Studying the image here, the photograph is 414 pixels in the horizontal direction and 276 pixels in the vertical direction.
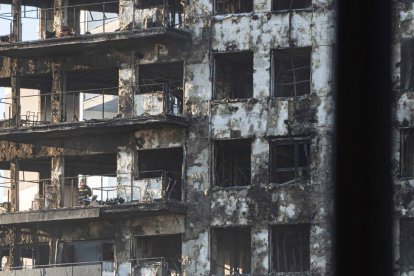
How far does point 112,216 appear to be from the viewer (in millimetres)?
60250

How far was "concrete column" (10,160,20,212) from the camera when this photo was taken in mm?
62912

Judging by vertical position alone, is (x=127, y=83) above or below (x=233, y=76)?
below

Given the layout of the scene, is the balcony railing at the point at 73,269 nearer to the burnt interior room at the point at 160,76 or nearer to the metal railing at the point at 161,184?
the metal railing at the point at 161,184

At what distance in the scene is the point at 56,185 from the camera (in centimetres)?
6222

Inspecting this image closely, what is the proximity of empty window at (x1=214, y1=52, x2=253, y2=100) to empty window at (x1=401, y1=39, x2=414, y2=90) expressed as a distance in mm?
5210

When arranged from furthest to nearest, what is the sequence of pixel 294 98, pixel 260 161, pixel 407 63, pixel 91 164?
pixel 91 164, pixel 260 161, pixel 294 98, pixel 407 63

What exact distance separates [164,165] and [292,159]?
16.1ft

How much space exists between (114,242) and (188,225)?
2972mm

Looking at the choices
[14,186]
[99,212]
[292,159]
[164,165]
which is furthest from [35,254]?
[292,159]

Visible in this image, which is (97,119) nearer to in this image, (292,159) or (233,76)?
(233,76)

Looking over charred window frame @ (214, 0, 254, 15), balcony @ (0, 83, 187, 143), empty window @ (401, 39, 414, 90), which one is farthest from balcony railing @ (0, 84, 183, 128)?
empty window @ (401, 39, 414, 90)

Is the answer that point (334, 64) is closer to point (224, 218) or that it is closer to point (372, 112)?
point (372, 112)

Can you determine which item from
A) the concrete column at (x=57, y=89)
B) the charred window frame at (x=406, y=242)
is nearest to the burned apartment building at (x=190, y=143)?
the concrete column at (x=57, y=89)

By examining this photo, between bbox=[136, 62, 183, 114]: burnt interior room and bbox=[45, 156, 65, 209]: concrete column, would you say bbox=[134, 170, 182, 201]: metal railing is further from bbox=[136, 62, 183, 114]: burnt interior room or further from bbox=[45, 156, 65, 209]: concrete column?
bbox=[45, 156, 65, 209]: concrete column
